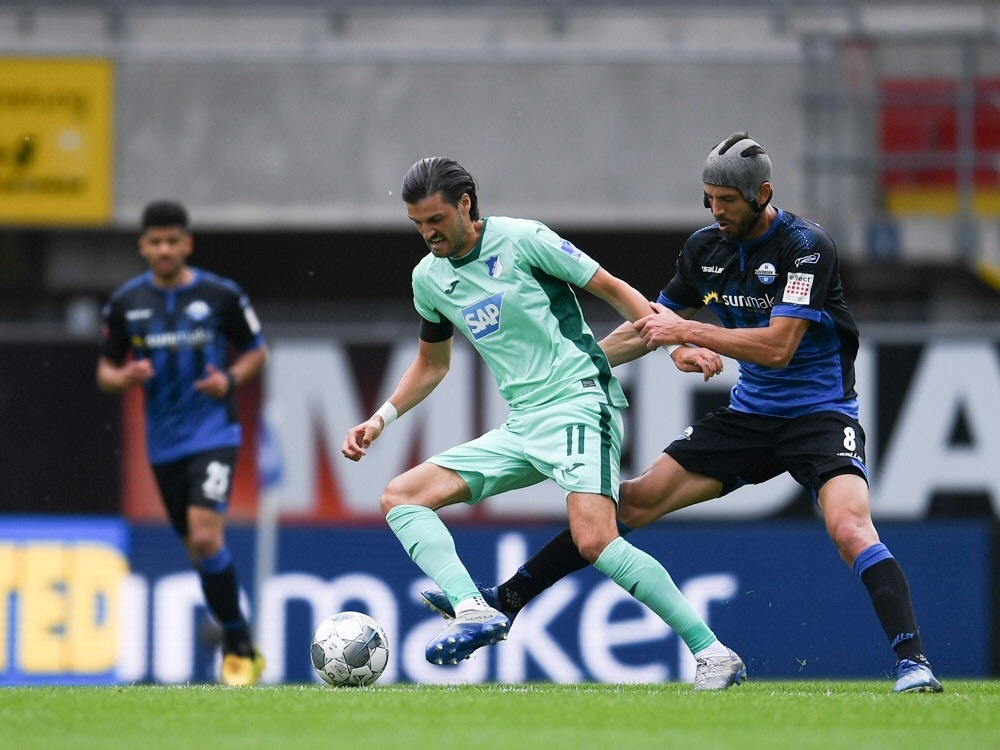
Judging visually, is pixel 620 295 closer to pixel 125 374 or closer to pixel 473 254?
pixel 473 254

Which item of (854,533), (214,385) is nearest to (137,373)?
(214,385)

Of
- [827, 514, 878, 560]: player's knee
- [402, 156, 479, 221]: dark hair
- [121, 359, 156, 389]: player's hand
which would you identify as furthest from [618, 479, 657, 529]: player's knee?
[121, 359, 156, 389]: player's hand

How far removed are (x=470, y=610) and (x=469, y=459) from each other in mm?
688

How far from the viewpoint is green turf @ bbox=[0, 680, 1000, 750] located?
4.80 m

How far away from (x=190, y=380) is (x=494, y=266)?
312 cm

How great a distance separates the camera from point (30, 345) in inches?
441

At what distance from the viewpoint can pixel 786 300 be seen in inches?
245

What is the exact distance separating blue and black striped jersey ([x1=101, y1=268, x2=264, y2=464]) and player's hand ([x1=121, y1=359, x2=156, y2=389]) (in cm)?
16

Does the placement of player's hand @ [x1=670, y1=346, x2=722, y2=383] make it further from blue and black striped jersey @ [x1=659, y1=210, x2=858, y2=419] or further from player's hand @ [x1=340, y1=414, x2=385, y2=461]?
player's hand @ [x1=340, y1=414, x2=385, y2=461]

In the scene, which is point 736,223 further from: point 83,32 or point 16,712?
point 83,32

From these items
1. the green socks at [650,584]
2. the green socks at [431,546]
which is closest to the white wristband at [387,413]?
the green socks at [431,546]

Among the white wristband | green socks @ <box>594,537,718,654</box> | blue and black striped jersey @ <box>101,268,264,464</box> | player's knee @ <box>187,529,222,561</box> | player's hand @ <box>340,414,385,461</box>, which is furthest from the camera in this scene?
blue and black striped jersey @ <box>101,268,264,464</box>

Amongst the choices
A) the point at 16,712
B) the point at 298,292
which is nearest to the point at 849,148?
the point at 298,292

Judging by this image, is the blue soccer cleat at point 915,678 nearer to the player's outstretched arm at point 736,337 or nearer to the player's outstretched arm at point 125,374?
the player's outstretched arm at point 736,337
